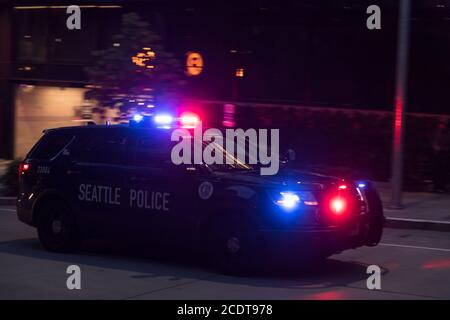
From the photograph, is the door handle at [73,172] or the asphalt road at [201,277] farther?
the door handle at [73,172]

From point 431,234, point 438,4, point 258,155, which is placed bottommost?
point 431,234

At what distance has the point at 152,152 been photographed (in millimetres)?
9445

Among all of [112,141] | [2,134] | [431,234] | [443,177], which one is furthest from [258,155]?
[2,134]

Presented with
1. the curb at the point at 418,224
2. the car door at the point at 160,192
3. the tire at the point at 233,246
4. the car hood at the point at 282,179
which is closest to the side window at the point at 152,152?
the car door at the point at 160,192

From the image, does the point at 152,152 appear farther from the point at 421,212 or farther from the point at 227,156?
the point at 421,212

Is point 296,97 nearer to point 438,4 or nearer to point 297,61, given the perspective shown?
point 297,61

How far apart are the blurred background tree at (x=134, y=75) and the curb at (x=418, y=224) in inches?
216

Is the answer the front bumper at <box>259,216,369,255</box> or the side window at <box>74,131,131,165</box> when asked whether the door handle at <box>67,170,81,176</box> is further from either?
the front bumper at <box>259,216,369,255</box>

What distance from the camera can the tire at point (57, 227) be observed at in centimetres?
1014

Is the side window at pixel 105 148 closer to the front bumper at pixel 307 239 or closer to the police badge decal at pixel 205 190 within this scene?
the police badge decal at pixel 205 190

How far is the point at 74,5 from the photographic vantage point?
2469 centimetres

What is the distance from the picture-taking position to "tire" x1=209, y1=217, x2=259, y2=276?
339 inches

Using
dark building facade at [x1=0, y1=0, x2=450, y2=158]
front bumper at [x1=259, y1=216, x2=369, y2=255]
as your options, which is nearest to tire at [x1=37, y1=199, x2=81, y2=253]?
front bumper at [x1=259, y1=216, x2=369, y2=255]
